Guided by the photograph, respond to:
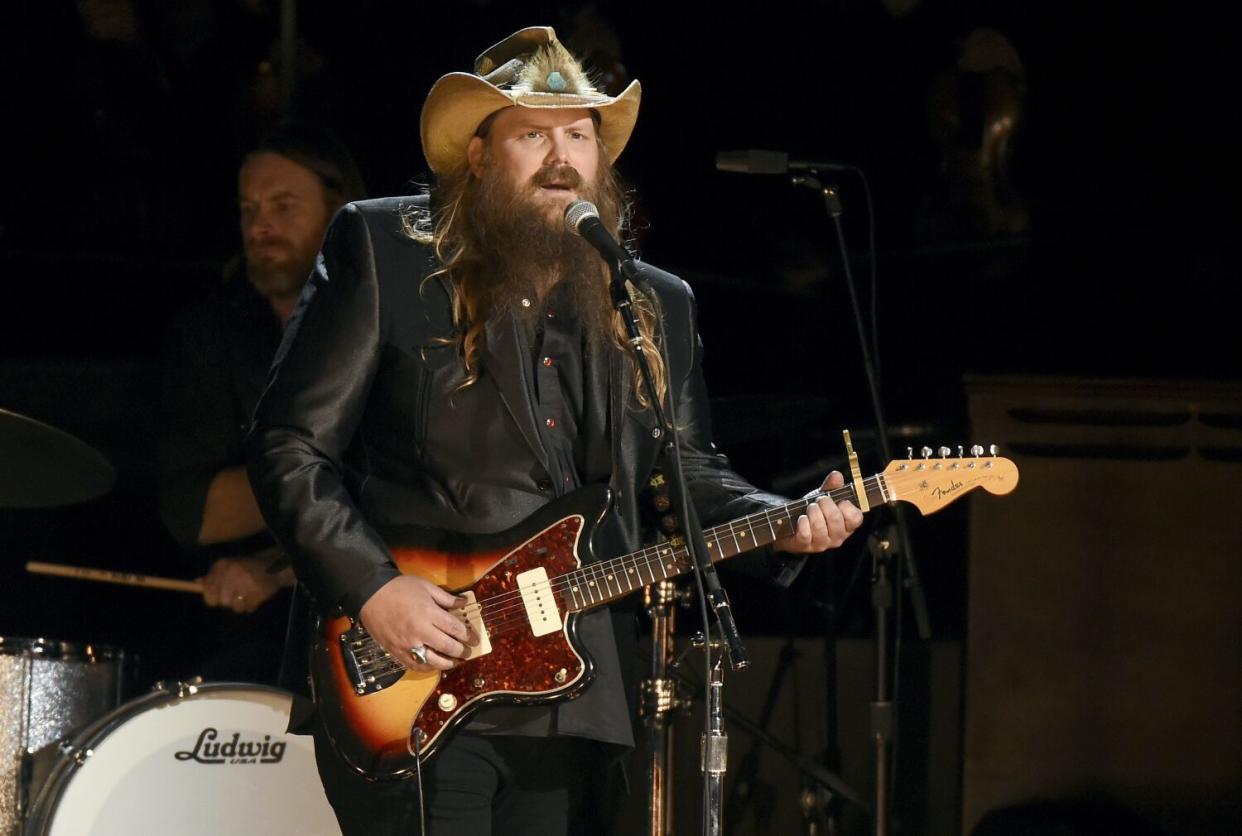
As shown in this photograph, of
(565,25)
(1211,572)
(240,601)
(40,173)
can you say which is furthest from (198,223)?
(1211,572)

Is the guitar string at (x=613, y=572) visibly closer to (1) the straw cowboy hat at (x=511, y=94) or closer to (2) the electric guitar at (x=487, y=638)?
(2) the electric guitar at (x=487, y=638)

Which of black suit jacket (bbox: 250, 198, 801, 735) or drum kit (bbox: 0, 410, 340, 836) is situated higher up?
black suit jacket (bbox: 250, 198, 801, 735)

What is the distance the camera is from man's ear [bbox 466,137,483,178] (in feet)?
9.98

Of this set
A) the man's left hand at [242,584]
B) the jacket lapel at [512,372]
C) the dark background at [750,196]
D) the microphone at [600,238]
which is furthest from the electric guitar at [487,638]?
the dark background at [750,196]

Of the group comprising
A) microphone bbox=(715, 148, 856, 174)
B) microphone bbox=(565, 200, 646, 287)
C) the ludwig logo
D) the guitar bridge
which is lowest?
the ludwig logo

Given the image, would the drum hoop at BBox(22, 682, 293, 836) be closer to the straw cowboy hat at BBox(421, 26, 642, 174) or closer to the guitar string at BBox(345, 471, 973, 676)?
the guitar string at BBox(345, 471, 973, 676)

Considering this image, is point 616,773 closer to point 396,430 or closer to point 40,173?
point 396,430

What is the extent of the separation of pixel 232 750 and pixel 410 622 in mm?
1232

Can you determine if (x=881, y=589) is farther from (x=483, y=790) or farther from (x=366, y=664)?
(x=366, y=664)

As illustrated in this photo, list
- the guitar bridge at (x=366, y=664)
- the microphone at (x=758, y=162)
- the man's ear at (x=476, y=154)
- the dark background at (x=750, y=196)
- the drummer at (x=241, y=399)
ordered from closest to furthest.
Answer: the guitar bridge at (x=366, y=664)
the man's ear at (x=476, y=154)
the microphone at (x=758, y=162)
the drummer at (x=241, y=399)
the dark background at (x=750, y=196)

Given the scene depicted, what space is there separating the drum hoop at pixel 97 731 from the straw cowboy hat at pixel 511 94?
4.45ft

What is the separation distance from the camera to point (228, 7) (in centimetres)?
542

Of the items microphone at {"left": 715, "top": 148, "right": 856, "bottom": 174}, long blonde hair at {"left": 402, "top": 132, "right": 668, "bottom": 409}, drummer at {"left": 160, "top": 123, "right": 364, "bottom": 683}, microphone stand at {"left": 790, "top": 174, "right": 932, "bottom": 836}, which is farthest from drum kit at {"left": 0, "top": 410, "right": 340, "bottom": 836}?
microphone at {"left": 715, "top": 148, "right": 856, "bottom": 174}

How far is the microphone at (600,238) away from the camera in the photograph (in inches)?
95.3
